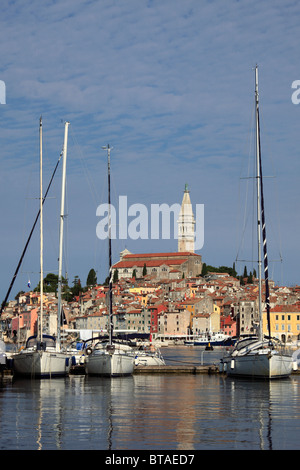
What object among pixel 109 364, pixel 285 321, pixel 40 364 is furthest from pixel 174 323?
pixel 40 364

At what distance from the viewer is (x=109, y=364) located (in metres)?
35.0

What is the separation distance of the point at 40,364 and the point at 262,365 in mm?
9761

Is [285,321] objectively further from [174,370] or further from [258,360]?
[258,360]

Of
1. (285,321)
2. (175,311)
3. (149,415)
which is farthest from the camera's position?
(175,311)

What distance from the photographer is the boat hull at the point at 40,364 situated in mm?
33500

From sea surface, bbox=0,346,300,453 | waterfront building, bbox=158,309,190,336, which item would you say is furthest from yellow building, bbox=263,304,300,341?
sea surface, bbox=0,346,300,453

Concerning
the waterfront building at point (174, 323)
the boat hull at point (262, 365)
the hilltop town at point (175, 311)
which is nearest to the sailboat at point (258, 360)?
the boat hull at point (262, 365)

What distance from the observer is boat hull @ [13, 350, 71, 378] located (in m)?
33.5

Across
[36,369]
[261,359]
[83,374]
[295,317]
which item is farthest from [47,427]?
[295,317]

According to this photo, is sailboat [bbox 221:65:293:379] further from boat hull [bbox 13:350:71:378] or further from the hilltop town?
the hilltop town

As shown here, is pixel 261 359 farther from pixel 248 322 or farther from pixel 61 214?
pixel 248 322

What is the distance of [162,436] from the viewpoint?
17.4 meters

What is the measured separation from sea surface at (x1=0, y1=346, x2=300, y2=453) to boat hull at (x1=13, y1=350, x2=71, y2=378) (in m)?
0.44

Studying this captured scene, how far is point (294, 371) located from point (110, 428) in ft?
73.4
